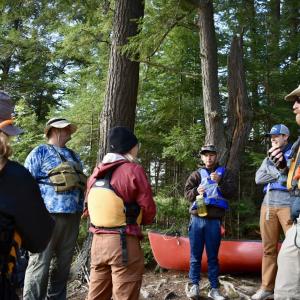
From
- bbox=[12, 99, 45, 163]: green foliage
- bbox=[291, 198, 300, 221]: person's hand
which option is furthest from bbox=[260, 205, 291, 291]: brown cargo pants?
bbox=[12, 99, 45, 163]: green foliage

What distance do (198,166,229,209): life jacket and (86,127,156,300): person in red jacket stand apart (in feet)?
6.39

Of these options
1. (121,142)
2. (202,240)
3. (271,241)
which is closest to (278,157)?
(121,142)

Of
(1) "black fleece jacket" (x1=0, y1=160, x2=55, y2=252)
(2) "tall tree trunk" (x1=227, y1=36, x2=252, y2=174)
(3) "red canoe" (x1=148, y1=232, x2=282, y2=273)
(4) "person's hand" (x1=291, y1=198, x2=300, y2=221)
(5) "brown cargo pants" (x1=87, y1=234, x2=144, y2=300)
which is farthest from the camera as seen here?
(2) "tall tree trunk" (x1=227, y1=36, x2=252, y2=174)

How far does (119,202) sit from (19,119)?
9588mm

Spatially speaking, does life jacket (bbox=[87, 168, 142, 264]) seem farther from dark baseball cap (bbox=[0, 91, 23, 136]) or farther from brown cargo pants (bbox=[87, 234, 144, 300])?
dark baseball cap (bbox=[0, 91, 23, 136])

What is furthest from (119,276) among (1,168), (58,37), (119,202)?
(58,37)

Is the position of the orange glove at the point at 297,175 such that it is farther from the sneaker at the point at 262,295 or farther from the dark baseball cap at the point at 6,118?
the sneaker at the point at 262,295

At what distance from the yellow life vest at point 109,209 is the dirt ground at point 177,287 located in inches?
92.2

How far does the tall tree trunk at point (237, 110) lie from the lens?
297 inches

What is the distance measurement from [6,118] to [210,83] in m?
5.67

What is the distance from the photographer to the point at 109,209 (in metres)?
3.86

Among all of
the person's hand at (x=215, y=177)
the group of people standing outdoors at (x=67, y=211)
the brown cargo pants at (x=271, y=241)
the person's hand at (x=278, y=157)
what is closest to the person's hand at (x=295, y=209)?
the person's hand at (x=278, y=157)

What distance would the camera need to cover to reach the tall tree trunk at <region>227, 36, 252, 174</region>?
7.54 meters

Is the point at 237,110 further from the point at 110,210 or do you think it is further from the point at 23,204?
the point at 23,204
